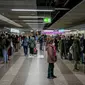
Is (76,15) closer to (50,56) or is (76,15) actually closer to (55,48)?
(55,48)

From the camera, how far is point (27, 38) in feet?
59.4

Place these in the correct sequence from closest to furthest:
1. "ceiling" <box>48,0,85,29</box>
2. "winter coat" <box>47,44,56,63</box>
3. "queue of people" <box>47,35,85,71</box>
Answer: "winter coat" <box>47,44,56,63</box> < "queue of people" <box>47,35,85,71</box> < "ceiling" <box>48,0,85,29</box>

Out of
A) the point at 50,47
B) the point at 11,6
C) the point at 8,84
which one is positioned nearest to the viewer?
the point at 8,84

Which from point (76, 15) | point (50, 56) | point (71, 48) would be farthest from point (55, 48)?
point (76, 15)

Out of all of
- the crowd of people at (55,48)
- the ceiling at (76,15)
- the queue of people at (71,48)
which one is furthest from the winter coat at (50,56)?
the ceiling at (76,15)

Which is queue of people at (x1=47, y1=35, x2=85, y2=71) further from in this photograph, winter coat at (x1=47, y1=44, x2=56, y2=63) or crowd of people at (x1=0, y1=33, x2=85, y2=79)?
winter coat at (x1=47, y1=44, x2=56, y2=63)

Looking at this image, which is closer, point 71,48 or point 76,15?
point 71,48

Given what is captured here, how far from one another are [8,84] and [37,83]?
100cm

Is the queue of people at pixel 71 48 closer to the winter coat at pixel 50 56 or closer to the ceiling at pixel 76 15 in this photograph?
the ceiling at pixel 76 15

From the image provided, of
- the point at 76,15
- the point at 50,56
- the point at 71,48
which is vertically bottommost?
the point at 50,56

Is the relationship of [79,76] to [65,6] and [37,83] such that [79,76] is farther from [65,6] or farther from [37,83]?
[65,6]

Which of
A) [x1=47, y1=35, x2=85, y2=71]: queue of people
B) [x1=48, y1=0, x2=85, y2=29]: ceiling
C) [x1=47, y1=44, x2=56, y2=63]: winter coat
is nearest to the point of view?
[x1=47, y1=44, x2=56, y2=63]: winter coat

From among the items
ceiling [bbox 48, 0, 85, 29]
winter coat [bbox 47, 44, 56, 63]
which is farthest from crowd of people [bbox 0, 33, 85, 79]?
ceiling [bbox 48, 0, 85, 29]

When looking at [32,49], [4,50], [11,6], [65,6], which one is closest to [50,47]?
[4,50]
